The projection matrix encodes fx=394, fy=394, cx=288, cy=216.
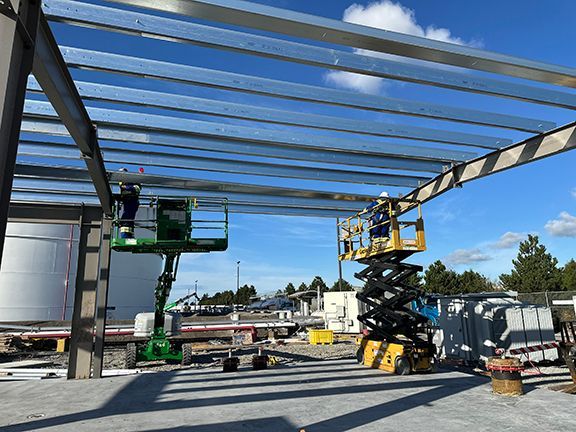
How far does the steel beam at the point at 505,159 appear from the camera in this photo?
9328 millimetres

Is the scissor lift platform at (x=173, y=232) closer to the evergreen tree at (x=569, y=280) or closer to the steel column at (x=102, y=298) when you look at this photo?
the steel column at (x=102, y=298)

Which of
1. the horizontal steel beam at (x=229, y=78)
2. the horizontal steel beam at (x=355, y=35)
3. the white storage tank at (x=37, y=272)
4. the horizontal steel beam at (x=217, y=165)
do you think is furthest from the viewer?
the white storage tank at (x=37, y=272)

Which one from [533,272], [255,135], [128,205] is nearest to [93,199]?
[128,205]

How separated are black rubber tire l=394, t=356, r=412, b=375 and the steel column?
8176 mm

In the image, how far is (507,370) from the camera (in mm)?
8211

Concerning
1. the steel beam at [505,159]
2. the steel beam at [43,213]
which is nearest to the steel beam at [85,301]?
the steel beam at [43,213]

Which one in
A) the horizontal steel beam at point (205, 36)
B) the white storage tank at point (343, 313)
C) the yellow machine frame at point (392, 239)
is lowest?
the white storage tank at point (343, 313)

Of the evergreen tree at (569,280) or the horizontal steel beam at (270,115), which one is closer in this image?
the horizontal steel beam at (270,115)

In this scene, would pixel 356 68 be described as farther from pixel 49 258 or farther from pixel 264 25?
pixel 49 258

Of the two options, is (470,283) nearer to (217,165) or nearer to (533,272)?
(533,272)

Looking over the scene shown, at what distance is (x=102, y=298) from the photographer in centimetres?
1161

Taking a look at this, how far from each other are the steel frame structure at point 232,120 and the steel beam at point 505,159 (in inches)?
1.5

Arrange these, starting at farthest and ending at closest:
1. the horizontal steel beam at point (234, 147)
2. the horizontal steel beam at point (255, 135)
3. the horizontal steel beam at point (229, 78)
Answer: the horizontal steel beam at point (234, 147) < the horizontal steel beam at point (255, 135) < the horizontal steel beam at point (229, 78)

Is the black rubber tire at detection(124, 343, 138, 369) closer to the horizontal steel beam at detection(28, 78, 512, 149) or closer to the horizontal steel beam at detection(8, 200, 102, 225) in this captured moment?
the horizontal steel beam at detection(8, 200, 102, 225)
